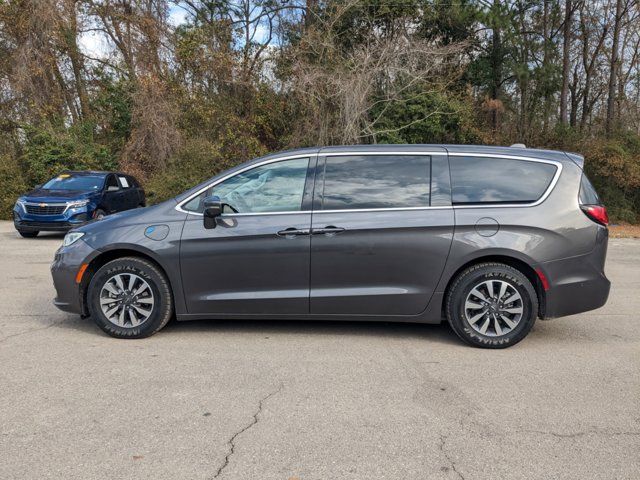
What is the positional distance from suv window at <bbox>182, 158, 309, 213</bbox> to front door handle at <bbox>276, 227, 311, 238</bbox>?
0.73ft

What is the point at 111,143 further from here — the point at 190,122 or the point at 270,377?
the point at 270,377

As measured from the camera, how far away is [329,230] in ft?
15.6

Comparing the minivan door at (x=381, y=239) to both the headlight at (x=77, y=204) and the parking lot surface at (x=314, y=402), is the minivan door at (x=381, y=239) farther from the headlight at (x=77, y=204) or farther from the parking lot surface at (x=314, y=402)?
the headlight at (x=77, y=204)

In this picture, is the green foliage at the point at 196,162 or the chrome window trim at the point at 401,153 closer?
the chrome window trim at the point at 401,153

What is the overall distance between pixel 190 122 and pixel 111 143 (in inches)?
142

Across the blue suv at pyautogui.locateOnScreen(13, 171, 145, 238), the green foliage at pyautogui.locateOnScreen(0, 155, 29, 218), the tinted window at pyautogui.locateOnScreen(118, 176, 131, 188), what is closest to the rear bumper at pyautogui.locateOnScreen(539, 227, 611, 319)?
the blue suv at pyautogui.locateOnScreen(13, 171, 145, 238)

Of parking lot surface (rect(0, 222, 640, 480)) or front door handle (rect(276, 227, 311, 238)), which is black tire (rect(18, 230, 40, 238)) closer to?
parking lot surface (rect(0, 222, 640, 480))

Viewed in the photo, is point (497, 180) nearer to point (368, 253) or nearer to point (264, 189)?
point (368, 253)

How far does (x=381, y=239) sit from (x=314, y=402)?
1.70 metres

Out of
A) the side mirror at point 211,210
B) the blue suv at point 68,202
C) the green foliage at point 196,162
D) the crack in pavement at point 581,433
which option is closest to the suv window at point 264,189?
the side mirror at point 211,210

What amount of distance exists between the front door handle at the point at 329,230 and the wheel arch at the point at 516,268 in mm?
1089

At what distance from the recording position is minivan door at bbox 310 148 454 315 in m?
4.73

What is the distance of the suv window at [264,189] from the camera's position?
4.93m

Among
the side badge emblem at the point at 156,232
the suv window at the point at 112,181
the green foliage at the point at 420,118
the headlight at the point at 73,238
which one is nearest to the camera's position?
the side badge emblem at the point at 156,232
